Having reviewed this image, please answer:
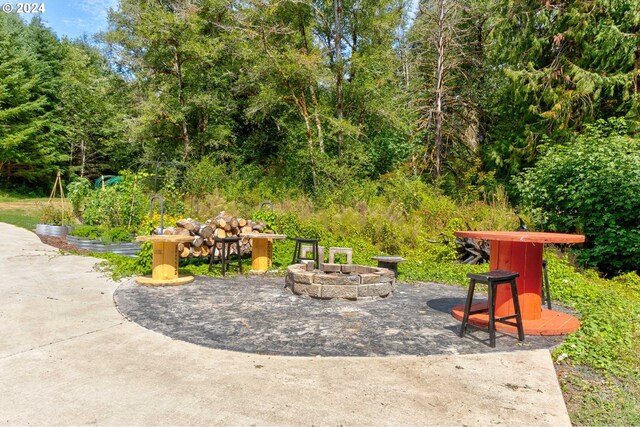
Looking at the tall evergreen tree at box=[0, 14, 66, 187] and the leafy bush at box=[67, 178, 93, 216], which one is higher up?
the tall evergreen tree at box=[0, 14, 66, 187]

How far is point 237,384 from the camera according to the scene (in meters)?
2.77

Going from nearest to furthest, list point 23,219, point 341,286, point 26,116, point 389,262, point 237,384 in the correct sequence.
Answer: point 237,384, point 341,286, point 389,262, point 23,219, point 26,116

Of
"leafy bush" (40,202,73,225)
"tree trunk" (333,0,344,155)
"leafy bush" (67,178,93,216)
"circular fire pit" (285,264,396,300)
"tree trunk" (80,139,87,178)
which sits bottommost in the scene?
"circular fire pit" (285,264,396,300)

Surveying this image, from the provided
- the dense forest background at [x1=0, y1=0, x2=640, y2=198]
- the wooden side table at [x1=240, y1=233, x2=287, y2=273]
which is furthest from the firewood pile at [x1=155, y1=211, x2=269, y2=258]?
the dense forest background at [x1=0, y1=0, x2=640, y2=198]

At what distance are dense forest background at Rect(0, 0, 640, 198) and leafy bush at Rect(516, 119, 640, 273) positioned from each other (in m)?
2.09

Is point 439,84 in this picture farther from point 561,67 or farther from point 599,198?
point 599,198

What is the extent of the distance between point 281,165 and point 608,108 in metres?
11.0

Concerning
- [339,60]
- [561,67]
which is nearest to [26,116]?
[339,60]

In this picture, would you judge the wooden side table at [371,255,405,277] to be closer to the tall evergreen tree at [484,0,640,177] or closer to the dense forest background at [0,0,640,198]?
the dense forest background at [0,0,640,198]

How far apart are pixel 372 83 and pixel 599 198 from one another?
838 centimetres

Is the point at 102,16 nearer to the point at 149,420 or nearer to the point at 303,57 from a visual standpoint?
the point at 303,57

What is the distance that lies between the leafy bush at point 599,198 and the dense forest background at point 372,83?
6.85 feet

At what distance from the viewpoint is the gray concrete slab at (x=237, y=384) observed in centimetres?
233

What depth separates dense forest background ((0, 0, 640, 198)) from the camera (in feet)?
37.9
